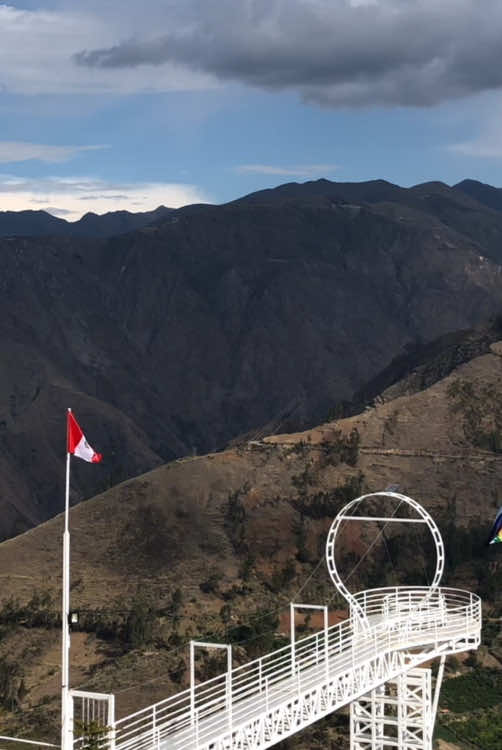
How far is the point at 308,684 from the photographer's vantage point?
32875 mm

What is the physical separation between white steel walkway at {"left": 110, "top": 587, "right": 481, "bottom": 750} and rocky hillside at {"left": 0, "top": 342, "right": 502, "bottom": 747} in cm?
1733

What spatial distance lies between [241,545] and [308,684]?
42207 mm

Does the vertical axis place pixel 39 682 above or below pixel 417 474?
below

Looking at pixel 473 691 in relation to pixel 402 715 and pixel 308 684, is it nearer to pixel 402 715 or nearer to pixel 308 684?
pixel 402 715

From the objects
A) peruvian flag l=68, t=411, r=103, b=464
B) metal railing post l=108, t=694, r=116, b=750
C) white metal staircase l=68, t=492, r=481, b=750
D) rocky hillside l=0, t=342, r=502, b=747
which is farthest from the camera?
rocky hillside l=0, t=342, r=502, b=747

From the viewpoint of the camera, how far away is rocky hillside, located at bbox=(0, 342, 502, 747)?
61.8 m

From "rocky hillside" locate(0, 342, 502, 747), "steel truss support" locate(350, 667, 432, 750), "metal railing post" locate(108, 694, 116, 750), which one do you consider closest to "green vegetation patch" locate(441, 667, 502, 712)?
"rocky hillside" locate(0, 342, 502, 747)

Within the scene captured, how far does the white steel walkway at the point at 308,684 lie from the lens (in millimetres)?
29359

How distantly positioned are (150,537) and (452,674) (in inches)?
829

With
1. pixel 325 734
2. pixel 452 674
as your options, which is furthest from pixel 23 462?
pixel 325 734

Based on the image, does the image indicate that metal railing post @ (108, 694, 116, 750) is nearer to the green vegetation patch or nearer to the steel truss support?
the steel truss support

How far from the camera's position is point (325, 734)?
157ft

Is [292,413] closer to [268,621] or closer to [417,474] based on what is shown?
[417,474]

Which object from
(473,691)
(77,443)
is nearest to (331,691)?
(77,443)
